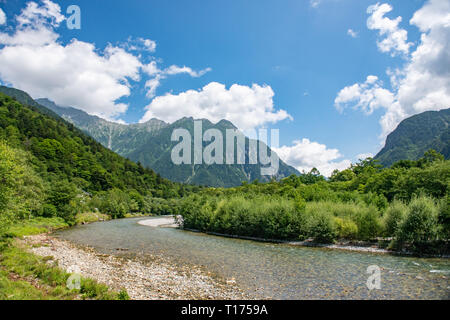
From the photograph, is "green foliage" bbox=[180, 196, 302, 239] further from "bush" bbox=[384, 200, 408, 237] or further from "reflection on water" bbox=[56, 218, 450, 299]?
"bush" bbox=[384, 200, 408, 237]

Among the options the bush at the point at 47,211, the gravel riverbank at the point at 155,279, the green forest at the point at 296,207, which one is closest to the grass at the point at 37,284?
the gravel riverbank at the point at 155,279

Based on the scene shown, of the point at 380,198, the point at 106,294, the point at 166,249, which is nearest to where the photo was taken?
the point at 106,294

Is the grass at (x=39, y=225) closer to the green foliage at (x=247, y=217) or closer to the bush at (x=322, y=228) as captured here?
the green foliage at (x=247, y=217)

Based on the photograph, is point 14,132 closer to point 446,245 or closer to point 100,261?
point 100,261

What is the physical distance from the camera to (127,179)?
172 metres

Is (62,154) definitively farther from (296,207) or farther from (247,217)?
(296,207)

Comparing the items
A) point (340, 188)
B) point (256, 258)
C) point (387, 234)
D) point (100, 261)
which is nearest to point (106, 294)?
point (100, 261)

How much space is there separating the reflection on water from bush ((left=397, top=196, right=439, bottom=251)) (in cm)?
441

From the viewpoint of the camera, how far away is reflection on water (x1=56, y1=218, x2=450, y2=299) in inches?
722

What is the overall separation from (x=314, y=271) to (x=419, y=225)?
62.6ft

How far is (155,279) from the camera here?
2027cm

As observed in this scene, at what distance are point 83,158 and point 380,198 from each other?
6048 inches

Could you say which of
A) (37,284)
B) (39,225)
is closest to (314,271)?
(37,284)

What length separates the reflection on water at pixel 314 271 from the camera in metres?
18.3
